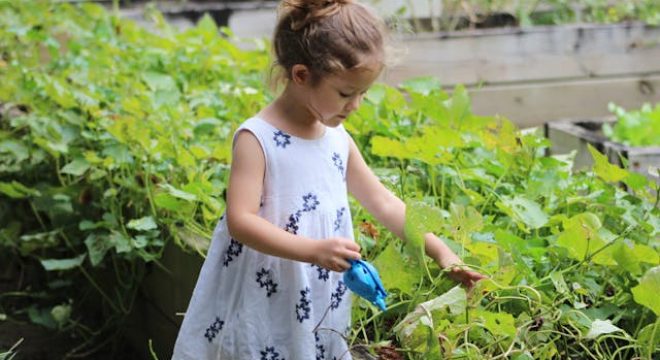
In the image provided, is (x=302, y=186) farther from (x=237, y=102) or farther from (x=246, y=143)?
(x=237, y=102)

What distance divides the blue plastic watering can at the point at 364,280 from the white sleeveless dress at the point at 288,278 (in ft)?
0.52

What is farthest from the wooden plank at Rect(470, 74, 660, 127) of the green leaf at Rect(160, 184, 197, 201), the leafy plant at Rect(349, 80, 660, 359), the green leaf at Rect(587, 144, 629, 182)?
the green leaf at Rect(160, 184, 197, 201)

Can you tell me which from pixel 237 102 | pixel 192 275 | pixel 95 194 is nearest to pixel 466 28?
pixel 237 102

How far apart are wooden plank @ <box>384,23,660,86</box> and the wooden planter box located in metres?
1.05

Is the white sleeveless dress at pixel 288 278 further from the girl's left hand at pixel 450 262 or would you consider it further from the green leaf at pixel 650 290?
the green leaf at pixel 650 290

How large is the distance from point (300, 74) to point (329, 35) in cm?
10

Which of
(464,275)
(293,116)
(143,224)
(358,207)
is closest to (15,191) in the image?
(143,224)

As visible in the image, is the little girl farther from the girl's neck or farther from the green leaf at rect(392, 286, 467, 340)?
the green leaf at rect(392, 286, 467, 340)

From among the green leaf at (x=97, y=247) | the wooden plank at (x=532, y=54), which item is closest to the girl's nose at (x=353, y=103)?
the green leaf at (x=97, y=247)

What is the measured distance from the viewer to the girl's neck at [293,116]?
196cm

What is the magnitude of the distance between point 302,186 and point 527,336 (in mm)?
483

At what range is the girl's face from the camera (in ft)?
6.18

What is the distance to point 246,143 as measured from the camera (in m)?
1.92

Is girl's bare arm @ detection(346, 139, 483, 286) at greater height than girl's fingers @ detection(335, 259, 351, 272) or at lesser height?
lesser
